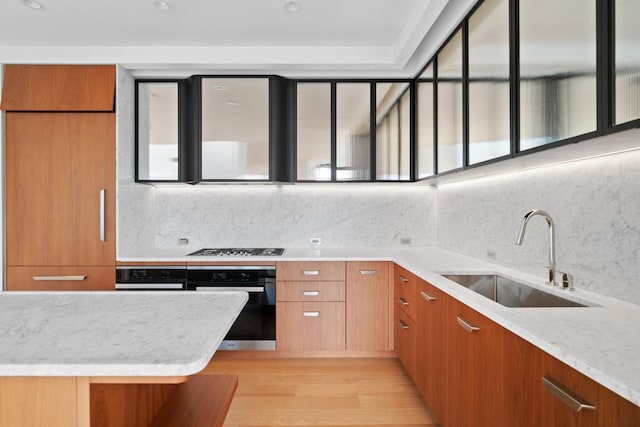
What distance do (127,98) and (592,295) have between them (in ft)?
11.4

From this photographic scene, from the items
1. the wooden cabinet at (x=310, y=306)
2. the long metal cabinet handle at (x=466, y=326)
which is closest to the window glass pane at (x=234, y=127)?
the wooden cabinet at (x=310, y=306)

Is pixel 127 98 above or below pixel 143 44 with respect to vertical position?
below

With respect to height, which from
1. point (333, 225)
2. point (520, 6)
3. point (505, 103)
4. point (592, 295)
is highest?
point (520, 6)

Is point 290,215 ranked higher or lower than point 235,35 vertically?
lower

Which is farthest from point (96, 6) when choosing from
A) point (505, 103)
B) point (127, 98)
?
point (505, 103)

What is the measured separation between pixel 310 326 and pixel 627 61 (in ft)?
8.15

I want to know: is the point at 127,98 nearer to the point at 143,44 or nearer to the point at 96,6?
the point at 143,44

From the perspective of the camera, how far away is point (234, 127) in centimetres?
296

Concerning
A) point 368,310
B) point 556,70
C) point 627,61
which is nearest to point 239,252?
point 368,310

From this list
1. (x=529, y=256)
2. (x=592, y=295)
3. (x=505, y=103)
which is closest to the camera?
(x=592, y=295)

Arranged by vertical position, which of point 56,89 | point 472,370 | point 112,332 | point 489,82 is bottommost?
point 472,370

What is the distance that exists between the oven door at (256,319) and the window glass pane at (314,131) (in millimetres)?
1043

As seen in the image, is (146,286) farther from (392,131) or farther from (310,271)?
(392,131)

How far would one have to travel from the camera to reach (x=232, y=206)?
3381 millimetres
